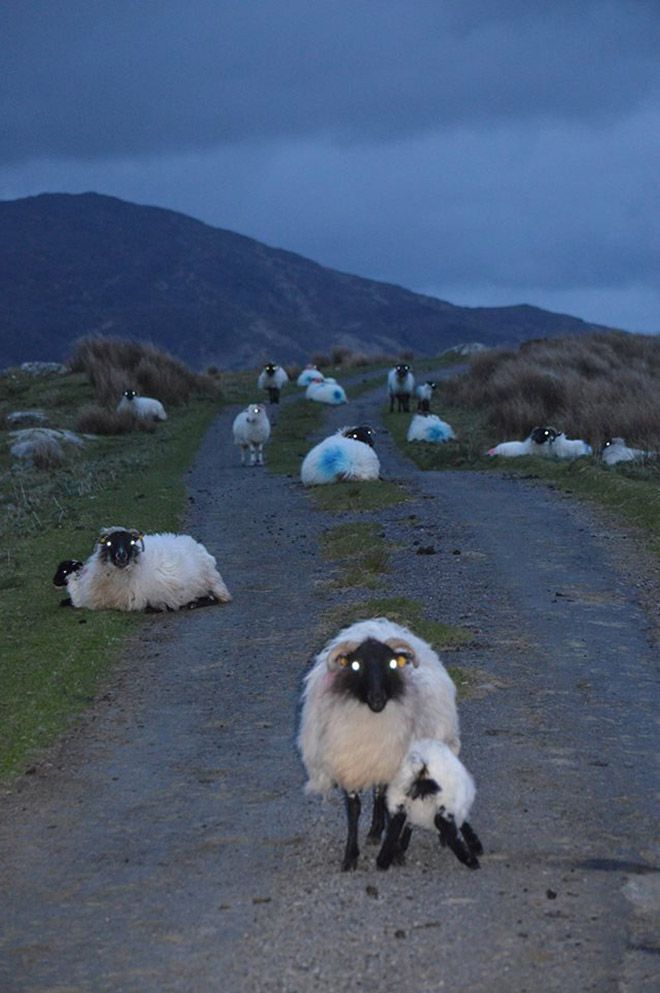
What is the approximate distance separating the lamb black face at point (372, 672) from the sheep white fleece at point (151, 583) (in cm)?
713

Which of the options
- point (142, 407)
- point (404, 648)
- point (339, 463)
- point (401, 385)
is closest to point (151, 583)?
point (404, 648)

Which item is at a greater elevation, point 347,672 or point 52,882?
point 347,672

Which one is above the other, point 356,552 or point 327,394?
point 327,394

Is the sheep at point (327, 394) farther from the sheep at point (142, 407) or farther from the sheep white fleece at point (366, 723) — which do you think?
the sheep white fleece at point (366, 723)

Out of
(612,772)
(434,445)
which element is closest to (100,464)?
(434,445)

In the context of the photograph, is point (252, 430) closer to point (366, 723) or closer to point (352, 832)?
point (366, 723)

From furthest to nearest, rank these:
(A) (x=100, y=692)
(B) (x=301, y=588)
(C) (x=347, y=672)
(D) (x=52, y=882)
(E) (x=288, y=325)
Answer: (E) (x=288, y=325)
(B) (x=301, y=588)
(A) (x=100, y=692)
(C) (x=347, y=672)
(D) (x=52, y=882)

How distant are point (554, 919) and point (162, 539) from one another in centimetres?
983

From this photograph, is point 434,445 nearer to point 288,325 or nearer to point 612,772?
point 612,772

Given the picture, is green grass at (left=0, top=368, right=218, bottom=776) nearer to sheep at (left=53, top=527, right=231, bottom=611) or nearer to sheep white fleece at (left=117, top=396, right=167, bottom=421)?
sheep at (left=53, top=527, right=231, bottom=611)

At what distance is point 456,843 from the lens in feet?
24.3

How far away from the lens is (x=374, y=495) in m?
22.4

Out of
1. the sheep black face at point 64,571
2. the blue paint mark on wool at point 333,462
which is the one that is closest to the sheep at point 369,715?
the sheep black face at point 64,571

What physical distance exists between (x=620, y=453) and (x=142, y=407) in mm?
17415
